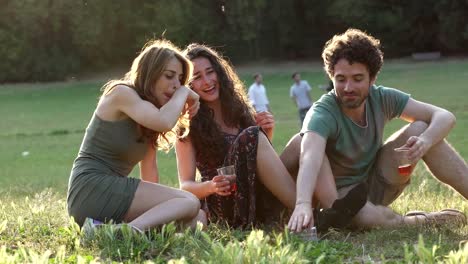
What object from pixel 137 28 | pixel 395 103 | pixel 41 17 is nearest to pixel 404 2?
pixel 137 28

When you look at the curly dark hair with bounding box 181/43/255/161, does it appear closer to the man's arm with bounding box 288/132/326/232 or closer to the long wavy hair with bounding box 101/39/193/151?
the long wavy hair with bounding box 101/39/193/151

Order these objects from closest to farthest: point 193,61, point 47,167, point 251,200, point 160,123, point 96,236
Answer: point 96,236
point 160,123
point 251,200
point 193,61
point 47,167

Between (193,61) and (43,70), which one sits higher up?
(193,61)

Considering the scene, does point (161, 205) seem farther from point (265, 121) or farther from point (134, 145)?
point (265, 121)

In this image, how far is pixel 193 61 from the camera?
5.68 metres

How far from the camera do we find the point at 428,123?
538 cm

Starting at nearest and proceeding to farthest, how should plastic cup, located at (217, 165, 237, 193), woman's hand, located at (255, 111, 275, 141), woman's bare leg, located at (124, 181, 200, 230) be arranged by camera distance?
woman's bare leg, located at (124, 181, 200, 230) < plastic cup, located at (217, 165, 237, 193) < woman's hand, located at (255, 111, 275, 141)

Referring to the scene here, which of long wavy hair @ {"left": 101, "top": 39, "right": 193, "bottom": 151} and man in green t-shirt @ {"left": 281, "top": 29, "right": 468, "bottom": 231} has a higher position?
long wavy hair @ {"left": 101, "top": 39, "right": 193, "bottom": 151}

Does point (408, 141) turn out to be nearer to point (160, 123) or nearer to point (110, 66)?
point (160, 123)

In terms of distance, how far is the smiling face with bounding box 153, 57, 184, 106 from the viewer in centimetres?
514

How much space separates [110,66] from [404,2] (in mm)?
22272

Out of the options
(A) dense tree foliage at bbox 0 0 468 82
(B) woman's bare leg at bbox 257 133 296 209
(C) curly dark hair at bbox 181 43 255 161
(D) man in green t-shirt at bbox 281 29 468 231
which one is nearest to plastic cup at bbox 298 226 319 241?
(D) man in green t-shirt at bbox 281 29 468 231

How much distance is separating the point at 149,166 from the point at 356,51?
1.62m

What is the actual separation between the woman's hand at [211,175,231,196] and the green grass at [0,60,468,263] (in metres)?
0.24
